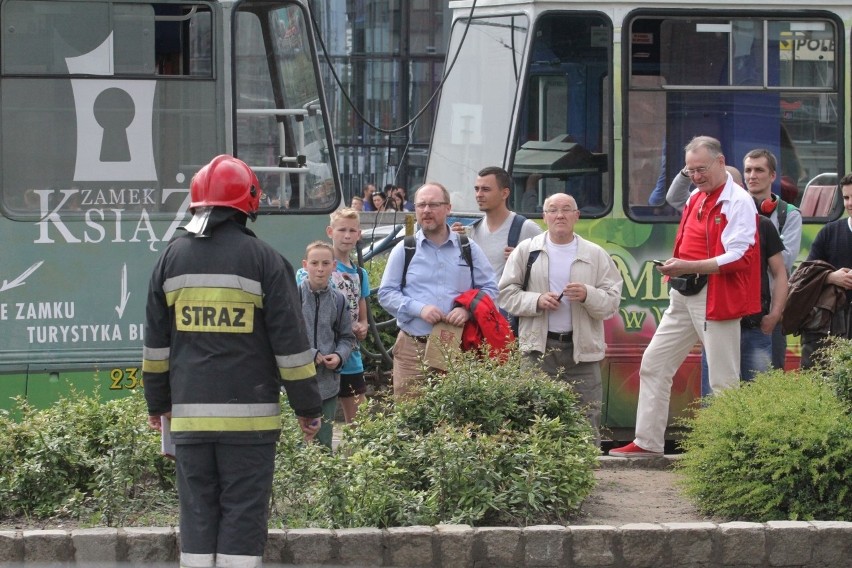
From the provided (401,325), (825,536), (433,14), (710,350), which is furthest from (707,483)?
(433,14)

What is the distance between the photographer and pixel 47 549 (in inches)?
249

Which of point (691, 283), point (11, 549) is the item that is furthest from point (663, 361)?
point (11, 549)

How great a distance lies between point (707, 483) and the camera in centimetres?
699

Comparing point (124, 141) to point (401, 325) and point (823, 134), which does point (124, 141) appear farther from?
point (823, 134)

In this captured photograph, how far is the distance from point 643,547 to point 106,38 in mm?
4950

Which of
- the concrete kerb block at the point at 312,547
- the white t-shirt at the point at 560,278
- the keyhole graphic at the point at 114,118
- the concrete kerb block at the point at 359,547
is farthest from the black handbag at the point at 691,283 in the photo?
the keyhole graphic at the point at 114,118

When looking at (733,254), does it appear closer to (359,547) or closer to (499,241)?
(499,241)

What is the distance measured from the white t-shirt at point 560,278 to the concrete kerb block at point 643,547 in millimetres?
2138

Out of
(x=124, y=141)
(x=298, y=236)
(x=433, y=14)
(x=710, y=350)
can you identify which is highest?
(x=433, y=14)

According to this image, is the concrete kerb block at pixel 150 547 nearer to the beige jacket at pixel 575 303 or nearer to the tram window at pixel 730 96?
the beige jacket at pixel 575 303

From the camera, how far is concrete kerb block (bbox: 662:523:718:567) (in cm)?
646

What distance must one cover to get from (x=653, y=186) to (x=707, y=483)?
3.18m

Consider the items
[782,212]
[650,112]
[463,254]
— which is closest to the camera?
[463,254]

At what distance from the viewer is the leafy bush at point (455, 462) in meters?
6.57
